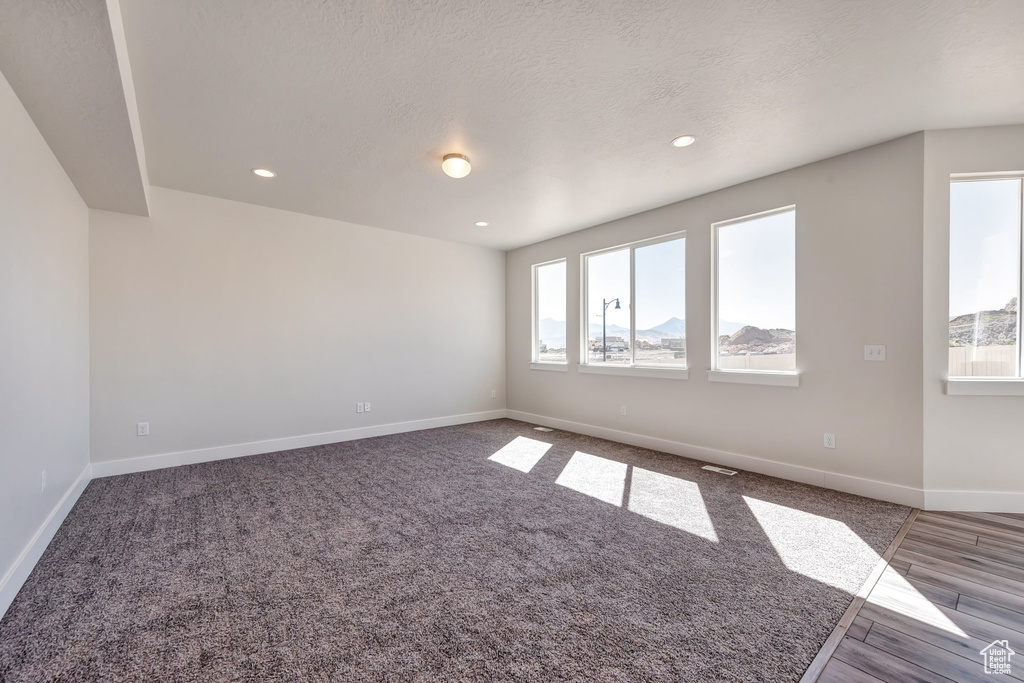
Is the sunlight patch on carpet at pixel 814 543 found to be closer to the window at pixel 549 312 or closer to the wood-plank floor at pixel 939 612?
the wood-plank floor at pixel 939 612

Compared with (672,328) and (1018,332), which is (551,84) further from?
(1018,332)

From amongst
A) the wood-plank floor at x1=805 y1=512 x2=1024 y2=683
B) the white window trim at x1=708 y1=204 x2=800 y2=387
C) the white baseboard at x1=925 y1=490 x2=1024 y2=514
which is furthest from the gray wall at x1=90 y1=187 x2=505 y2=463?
the white baseboard at x1=925 y1=490 x2=1024 y2=514

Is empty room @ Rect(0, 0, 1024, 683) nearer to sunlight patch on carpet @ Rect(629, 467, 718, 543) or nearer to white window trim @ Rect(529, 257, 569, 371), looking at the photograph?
sunlight patch on carpet @ Rect(629, 467, 718, 543)

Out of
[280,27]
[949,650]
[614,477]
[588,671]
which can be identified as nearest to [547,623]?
[588,671]

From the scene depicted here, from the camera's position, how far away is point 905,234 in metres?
2.99

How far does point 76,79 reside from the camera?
1.95 meters

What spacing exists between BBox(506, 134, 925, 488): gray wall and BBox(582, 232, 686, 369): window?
0.19 metres

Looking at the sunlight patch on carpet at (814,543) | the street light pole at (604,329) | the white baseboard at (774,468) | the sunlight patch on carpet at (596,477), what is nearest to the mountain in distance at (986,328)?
the white baseboard at (774,468)

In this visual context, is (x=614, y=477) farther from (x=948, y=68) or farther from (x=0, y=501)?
(x=0, y=501)

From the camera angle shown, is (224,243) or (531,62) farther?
(224,243)

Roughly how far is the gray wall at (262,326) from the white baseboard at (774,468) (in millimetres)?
2368

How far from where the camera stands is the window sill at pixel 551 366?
5646 millimetres

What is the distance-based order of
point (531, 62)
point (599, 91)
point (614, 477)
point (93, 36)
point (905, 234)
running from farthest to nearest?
point (614, 477) < point (905, 234) < point (599, 91) < point (531, 62) < point (93, 36)

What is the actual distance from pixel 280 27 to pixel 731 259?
12.8ft
